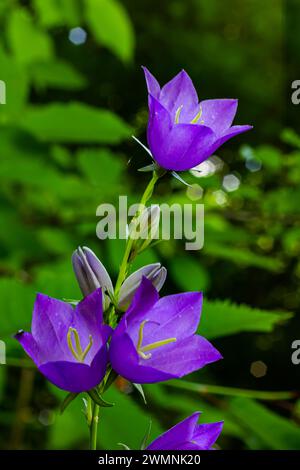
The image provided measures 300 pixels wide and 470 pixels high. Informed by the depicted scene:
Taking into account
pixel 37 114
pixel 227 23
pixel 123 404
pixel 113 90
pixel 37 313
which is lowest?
pixel 123 404

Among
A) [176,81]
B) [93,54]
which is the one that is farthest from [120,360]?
[93,54]

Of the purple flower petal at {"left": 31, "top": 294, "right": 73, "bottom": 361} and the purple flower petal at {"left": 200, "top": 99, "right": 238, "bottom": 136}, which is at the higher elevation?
the purple flower petal at {"left": 200, "top": 99, "right": 238, "bottom": 136}

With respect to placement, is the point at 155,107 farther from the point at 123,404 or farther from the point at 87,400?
the point at 123,404

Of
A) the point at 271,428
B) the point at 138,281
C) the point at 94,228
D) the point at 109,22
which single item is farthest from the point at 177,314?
the point at 109,22

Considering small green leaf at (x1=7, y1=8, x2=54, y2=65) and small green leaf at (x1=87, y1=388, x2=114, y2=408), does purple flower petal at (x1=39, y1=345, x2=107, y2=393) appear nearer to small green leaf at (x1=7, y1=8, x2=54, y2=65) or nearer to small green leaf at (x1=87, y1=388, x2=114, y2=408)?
small green leaf at (x1=87, y1=388, x2=114, y2=408)

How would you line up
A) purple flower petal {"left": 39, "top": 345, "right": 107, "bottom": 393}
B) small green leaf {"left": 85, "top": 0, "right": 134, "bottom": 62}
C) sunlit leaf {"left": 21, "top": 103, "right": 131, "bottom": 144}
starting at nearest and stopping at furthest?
purple flower petal {"left": 39, "top": 345, "right": 107, "bottom": 393}, sunlit leaf {"left": 21, "top": 103, "right": 131, "bottom": 144}, small green leaf {"left": 85, "top": 0, "right": 134, "bottom": 62}

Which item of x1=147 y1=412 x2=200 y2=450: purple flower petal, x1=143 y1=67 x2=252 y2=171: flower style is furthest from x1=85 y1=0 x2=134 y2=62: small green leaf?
x1=147 y1=412 x2=200 y2=450: purple flower petal

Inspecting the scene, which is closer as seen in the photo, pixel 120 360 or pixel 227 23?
pixel 120 360
